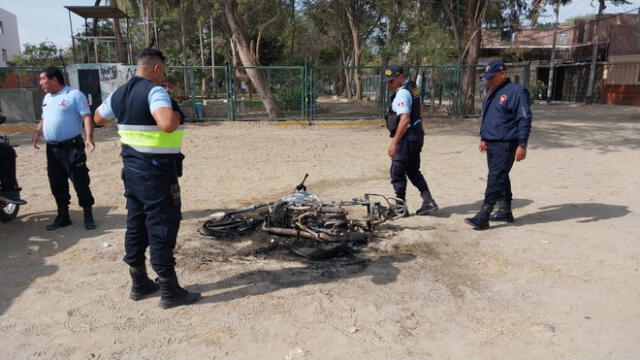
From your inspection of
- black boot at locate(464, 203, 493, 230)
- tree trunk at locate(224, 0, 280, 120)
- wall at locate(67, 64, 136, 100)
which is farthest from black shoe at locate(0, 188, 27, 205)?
tree trunk at locate(224, 0, 280, 120)

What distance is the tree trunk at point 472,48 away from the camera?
57.5 ft

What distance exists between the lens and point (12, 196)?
5.34 m

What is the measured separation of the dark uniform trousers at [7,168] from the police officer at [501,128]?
17.6 ft

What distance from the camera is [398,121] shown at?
5.34m

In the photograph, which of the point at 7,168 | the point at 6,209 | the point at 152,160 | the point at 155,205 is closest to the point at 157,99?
the point at 152,160

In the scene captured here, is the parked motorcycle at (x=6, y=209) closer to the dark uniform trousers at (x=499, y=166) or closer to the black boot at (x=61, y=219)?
the black boot at (x=61, y=219)

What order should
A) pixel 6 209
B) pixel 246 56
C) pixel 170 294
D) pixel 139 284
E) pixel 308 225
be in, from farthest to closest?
1. pixel 246 56
2. pixel 6 209
3. pixel 308 225
4. pixel 139 284
5. pixel 170 294

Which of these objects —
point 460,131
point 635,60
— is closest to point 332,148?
point 460,131

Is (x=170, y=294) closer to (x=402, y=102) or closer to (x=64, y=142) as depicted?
(x=64, y=142)

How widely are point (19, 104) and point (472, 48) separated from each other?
16.2m

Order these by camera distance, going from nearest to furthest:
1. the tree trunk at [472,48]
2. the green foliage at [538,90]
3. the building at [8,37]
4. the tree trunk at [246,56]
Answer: the tree trunk at [246,56]
the tree trunk at [472,48]
the green foliage at [538,90]
the building at [8,37]

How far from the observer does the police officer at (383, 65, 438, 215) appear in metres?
5.28

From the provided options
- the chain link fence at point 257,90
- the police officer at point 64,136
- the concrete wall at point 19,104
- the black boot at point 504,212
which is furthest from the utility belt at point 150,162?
the concrete wall at point 19,104

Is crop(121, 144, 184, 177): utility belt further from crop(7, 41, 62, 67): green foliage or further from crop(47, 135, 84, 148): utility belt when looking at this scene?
crop(7, 41, 62, 67): green foliage
